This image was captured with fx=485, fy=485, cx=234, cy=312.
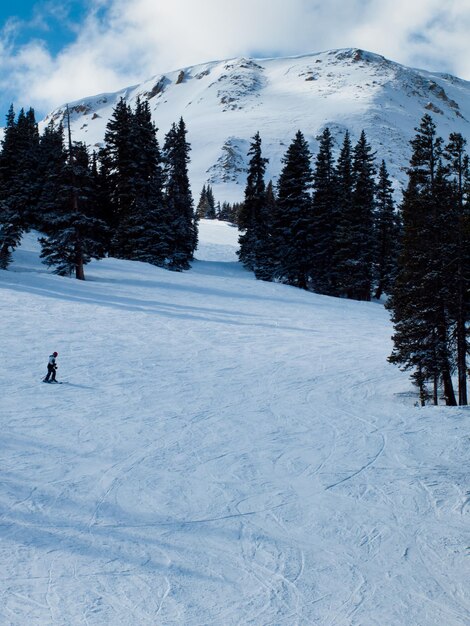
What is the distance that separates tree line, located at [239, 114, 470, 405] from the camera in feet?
56.3

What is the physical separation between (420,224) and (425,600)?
1354 cm

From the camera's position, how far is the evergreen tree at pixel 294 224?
42219 millimetres

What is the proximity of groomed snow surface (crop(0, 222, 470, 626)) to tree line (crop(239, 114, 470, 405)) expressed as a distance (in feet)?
7.41

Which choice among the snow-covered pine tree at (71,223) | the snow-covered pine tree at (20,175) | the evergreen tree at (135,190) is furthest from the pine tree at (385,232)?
the snow-covered pine tree at (20,175)

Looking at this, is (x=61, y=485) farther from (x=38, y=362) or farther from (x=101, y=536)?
(x=38, y=362)

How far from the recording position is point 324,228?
4344cm

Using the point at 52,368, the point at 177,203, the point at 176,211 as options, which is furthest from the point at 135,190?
the point at 52,368

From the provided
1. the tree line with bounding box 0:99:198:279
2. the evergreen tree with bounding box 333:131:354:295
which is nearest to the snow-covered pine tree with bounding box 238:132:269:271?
the tree line with bounding box 0:99:198:279

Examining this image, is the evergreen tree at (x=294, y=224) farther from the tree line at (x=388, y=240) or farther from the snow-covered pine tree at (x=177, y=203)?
the snow-covered pine tree at (x=177, y=203)

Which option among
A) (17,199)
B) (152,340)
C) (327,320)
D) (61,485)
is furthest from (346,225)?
(61,485)

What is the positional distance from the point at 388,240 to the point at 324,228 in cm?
584

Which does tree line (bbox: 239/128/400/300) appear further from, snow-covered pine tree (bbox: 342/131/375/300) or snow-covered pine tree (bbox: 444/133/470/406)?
snow-covered pine tree (bbox: 444/133/470/406)

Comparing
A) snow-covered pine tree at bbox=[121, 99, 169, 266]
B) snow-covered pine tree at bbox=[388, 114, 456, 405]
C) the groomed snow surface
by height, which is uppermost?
snow-covered pine tree at bbox=[121, 99, 169, 266]

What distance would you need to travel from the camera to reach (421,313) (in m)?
17.2
